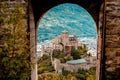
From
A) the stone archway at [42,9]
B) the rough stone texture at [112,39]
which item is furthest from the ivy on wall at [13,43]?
the rough stone texture at [112,39]

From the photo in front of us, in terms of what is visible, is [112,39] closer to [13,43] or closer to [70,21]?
[13,43]

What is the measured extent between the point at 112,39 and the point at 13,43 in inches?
88.3

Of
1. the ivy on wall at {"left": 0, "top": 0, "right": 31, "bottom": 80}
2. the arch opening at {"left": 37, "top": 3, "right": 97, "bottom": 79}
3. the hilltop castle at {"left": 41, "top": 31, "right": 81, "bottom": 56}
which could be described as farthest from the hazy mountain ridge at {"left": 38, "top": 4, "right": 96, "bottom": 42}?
the ivy on wall at {"left": 0, "top": 0, "right": 31, "bottom": 80}

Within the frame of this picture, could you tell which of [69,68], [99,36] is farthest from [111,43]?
[69,68]

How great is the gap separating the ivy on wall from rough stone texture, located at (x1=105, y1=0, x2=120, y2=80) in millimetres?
1811

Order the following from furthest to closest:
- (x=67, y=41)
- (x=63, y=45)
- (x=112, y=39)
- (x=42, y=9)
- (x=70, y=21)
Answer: (x=70, y=21) → (x=67, y=41) → (x=63, y=45) → (x=42, y=9) → (x=112, y=39)

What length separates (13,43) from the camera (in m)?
7.00

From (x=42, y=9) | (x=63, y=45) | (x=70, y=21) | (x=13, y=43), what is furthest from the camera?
(x=70, y=21)

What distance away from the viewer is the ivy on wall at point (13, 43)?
691 centimetres

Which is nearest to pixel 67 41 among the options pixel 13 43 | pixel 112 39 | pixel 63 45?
pixel 63 45

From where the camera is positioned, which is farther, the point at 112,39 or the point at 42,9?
the point at 42,9

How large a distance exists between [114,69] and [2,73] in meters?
2.52

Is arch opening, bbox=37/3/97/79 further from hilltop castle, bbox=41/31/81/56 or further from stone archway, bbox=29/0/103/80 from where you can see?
stone archway, bbox=29/0/103/80

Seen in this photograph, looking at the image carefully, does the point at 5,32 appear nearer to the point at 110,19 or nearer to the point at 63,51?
the point at 110,19
